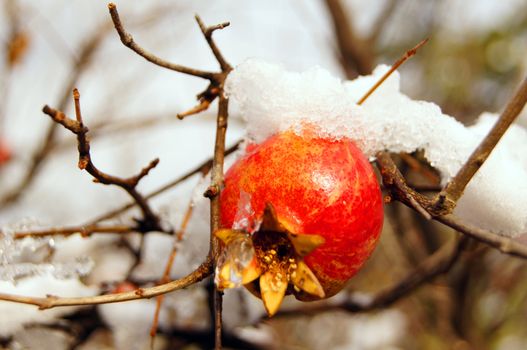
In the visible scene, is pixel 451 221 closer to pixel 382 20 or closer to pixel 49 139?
pixel 382 20

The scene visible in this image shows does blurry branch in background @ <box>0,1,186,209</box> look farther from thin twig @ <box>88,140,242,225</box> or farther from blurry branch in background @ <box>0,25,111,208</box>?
thin twig @ <box>88,140,242,225</box>

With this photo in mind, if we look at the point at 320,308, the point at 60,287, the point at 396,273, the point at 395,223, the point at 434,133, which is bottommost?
the point at 396,273

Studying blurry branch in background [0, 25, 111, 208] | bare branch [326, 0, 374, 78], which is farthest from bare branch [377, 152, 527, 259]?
blurry branch in background [0, 25, 111, 208]

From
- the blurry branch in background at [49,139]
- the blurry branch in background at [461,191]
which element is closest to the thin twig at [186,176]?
the blurry branch in background at [461,191]

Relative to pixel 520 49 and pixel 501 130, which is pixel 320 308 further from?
pixel 520 49

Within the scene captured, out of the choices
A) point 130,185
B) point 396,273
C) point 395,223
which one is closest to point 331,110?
point 130,185

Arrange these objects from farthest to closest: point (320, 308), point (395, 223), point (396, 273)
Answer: point (396, 273), point (395, 223), point (320, 308)

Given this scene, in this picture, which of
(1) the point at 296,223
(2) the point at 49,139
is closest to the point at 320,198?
(1) the point at 296,223

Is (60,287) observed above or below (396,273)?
above
